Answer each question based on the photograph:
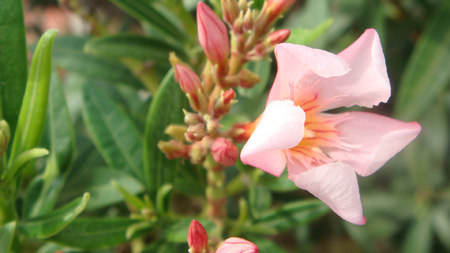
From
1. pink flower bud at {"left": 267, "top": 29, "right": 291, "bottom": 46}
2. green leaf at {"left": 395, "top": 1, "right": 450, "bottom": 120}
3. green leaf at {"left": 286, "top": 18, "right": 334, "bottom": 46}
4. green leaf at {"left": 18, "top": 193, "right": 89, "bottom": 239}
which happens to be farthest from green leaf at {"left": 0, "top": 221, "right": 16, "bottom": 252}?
green leaf at {"left": 395, "top": 1, "right": 450, "bottom": 120}

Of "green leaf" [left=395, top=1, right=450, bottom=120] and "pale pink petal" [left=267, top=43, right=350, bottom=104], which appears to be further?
"green leaf" [left=395, top=1, right=450, bottom=120]

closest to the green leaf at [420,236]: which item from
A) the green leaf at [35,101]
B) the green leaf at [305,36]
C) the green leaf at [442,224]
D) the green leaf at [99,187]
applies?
the green leaf at [442,224]

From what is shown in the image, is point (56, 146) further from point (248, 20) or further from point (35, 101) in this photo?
point (248, 20)

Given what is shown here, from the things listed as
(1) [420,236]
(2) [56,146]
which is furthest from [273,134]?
(1) [420,236]

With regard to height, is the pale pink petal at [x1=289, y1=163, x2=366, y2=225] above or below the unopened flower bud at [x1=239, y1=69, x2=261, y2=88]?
below

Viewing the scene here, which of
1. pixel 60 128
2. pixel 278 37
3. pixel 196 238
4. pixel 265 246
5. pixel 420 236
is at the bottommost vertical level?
pixel 420 236

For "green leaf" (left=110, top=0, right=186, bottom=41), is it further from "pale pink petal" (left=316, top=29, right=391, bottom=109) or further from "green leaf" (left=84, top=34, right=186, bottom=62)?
"pale pink petal" (left=316, top=29, right=391, bottom=109)
